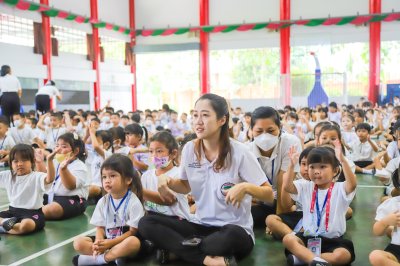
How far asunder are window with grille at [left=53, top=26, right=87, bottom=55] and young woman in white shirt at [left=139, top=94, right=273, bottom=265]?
12326mm

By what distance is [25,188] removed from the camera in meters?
3.50

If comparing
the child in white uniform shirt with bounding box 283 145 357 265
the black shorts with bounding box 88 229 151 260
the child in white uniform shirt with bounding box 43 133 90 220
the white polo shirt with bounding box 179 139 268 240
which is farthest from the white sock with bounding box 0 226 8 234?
the child in white uniform shirt with bounding box 283 145 357 265

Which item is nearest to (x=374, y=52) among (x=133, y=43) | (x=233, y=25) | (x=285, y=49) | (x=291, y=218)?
(x=285, y=49)

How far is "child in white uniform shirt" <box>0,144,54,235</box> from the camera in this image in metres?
3.45

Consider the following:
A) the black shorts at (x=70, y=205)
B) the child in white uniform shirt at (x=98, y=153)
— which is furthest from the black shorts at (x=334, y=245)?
the child in white uniform shirt at (x=98, y=153)

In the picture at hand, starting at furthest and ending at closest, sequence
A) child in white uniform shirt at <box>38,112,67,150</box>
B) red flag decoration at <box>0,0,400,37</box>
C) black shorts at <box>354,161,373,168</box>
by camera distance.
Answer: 1. red flag decoration at <box>0,0,400,37</box>
2. child in white uniform shirt at <box>38,112,67,150</box>
3. black shorts at <box>354,161,373,168</box>

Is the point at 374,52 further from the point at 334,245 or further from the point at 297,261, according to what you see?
the point at 297,261

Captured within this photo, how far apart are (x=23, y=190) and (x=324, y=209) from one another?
229cm

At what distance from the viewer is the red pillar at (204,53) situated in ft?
55.2

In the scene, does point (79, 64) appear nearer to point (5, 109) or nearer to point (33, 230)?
point (5, 109)

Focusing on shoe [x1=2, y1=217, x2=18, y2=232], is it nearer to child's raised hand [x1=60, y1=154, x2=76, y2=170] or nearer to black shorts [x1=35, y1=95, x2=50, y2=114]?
child's raised hand [x1=60, y1=154, x2=76, y2=170]

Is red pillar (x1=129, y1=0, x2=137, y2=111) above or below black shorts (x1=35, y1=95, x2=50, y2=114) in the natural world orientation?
above

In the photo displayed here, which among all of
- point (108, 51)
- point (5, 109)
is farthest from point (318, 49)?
point (5, 109)

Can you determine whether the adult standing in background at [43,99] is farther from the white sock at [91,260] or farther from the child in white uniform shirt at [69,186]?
the white sock at [91,260]
